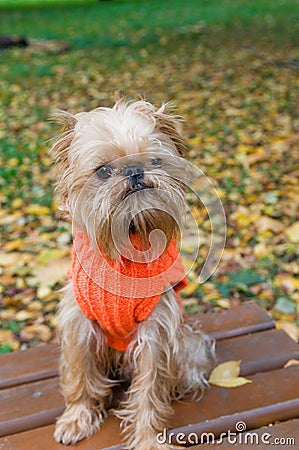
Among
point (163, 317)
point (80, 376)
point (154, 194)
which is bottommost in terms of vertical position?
point (80, 376)

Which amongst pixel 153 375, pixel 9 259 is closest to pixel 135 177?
pixel 153 375

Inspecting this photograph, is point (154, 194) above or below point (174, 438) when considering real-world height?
above

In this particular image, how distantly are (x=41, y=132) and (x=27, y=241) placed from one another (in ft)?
7.92

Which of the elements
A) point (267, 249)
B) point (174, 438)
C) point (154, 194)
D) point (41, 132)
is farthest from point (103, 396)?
point (41, 132)

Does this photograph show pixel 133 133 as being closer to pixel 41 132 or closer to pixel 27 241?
pixel 27 241

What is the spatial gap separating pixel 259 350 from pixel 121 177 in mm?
1276

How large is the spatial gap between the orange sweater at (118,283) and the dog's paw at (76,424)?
15.6 inches

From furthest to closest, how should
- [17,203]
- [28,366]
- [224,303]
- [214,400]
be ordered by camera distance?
[17,203]
[224,303]
[28,366]
[214,400]

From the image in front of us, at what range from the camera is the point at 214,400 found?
8.14 ft

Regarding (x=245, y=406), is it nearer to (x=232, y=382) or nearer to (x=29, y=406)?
(x=232, y=382)

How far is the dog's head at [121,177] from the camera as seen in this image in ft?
6.20

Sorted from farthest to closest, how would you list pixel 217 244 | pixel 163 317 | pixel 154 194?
pixel 217 244
pixel 163 317
pixel 154 194

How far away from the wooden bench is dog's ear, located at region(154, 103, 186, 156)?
1.07 m

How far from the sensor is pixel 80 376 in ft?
7.86
